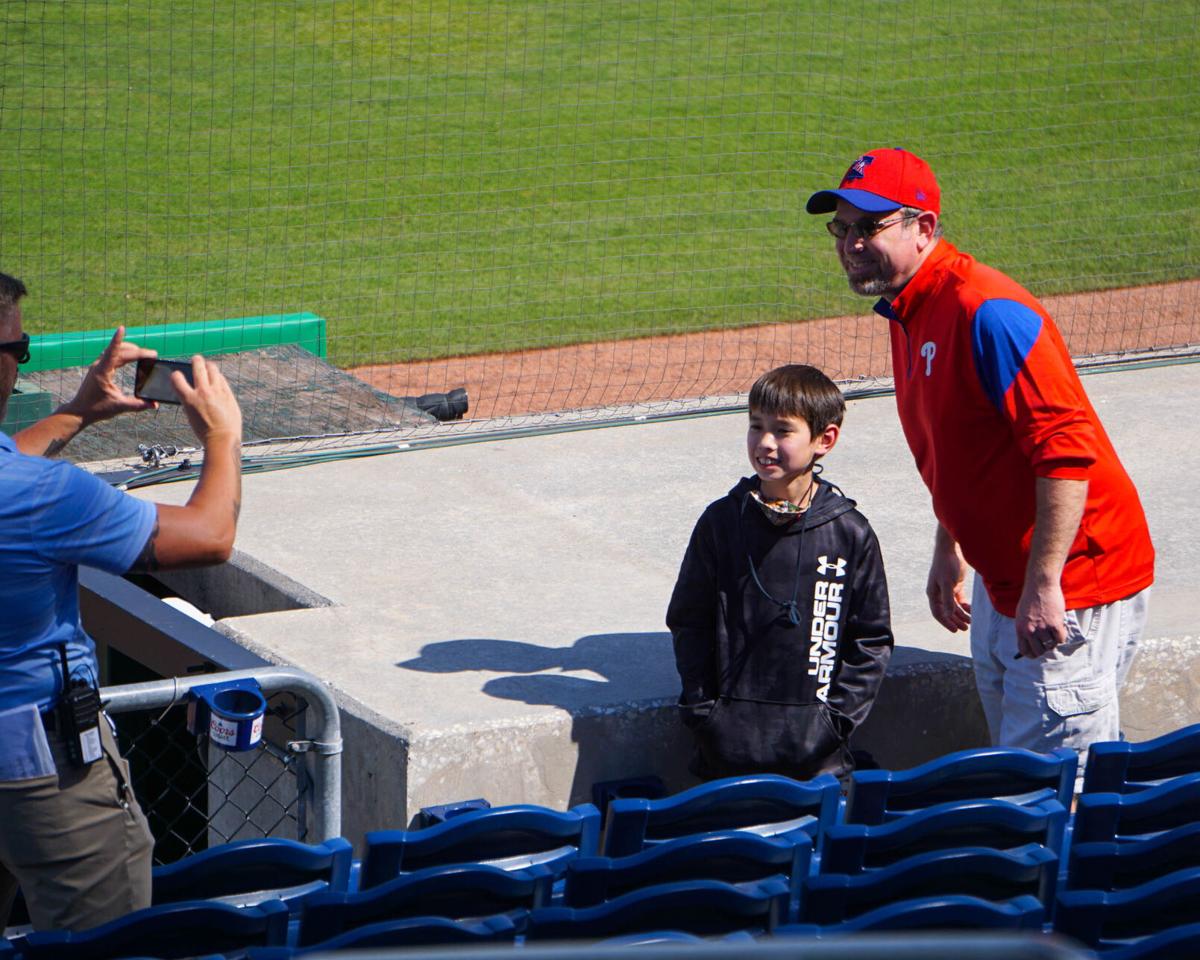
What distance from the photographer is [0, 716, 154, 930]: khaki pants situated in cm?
285

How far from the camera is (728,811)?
3.36 metres

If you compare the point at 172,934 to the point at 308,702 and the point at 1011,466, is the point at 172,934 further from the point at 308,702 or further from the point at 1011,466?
the point at 1011,466

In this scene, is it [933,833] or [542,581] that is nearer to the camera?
[933,833]

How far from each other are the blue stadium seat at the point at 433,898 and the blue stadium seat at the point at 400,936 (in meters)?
0.04

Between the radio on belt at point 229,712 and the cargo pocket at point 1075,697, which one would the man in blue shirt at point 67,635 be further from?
the cargo pocket at point 1075,697

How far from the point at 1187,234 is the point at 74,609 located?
1187cm

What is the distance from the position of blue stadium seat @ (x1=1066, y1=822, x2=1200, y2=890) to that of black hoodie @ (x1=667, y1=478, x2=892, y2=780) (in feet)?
2.95

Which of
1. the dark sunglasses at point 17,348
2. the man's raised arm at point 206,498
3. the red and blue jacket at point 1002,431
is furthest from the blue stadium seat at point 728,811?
the dark sunglasses at point 17,348

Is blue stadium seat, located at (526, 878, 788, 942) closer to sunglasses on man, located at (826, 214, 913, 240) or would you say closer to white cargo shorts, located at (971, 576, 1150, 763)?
white cargo shorts, located at (971, 576, 1150, 763)

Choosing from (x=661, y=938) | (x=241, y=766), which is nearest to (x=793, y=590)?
(x=661, y=938)

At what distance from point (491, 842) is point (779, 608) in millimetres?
1041

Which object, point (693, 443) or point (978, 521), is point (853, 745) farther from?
point (693, 443)

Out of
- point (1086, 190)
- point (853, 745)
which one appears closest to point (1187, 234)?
point (1086, 190)

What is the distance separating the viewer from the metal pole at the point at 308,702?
3.34 m
